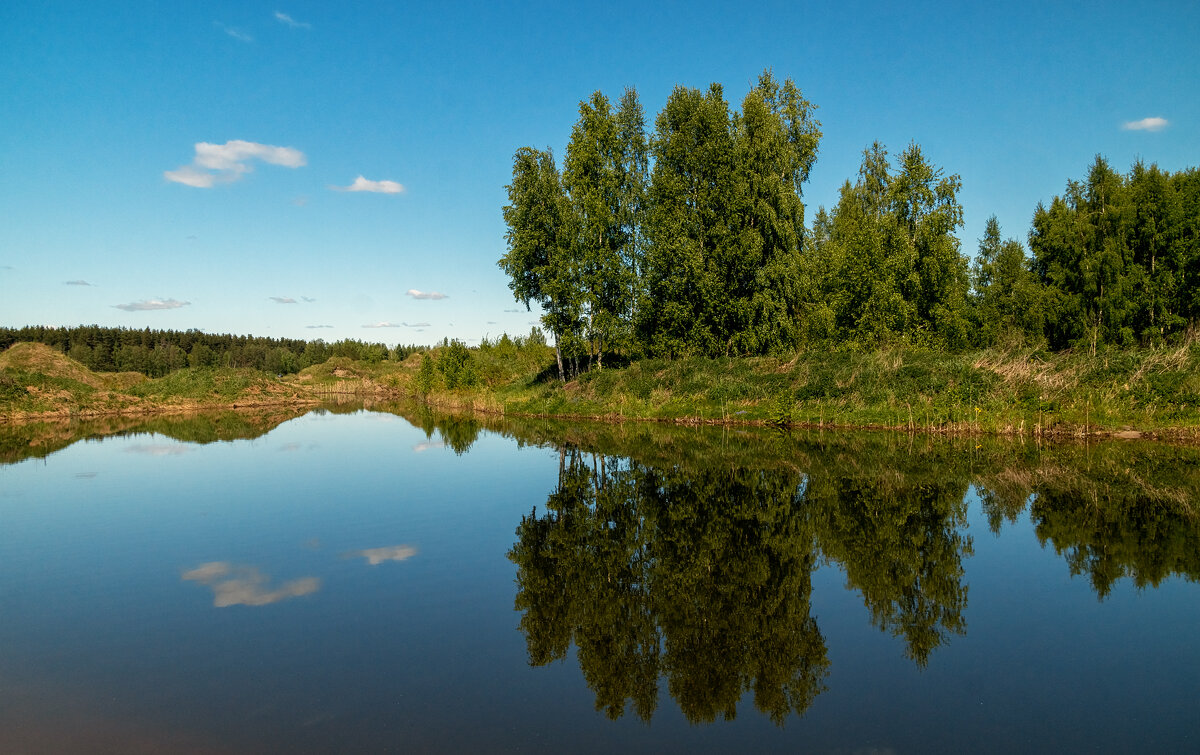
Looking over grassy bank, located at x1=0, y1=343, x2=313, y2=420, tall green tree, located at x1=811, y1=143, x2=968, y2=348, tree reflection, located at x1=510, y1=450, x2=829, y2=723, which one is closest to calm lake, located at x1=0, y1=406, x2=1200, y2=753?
tree reflection, located at x1=510, y1=450, x2=829, y2=723

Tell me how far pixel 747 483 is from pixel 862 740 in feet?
36.7

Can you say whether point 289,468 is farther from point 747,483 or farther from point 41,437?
point 41,437

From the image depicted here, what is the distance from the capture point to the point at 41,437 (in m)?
30.5

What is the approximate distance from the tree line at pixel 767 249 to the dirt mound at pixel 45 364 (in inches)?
1380

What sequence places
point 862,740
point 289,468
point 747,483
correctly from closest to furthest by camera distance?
point 862,740 → point 747,483 → point 289,468

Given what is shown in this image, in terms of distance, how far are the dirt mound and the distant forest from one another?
94.6 ft

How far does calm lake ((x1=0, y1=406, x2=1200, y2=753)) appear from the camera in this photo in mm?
5988

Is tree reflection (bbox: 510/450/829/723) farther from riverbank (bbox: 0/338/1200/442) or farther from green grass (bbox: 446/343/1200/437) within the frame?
riverbank (bbox: 0/338/1200/442)

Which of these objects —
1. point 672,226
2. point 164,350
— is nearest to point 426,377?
point 672,226

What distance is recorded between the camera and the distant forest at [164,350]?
9975 cm

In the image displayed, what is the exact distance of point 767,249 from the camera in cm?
3988

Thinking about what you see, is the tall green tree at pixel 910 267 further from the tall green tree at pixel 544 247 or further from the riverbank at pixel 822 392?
the tall green tree at pixel 544 247

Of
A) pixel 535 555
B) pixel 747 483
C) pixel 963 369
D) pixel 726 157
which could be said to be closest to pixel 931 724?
pixel 535 555

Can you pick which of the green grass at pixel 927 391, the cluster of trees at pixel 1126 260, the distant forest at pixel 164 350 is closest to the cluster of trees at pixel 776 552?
the green grass at pixel 927 391
